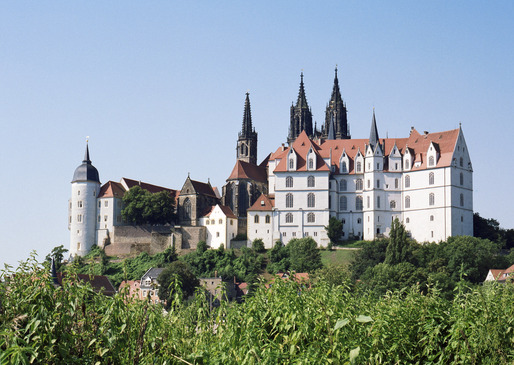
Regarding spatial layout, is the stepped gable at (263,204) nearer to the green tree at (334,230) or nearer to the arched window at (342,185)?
the green tree at (334,230)

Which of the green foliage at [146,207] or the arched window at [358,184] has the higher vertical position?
the arched window at [358,184]

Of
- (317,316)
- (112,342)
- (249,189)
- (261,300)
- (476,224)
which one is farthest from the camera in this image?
(249,189)

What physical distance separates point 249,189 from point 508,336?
84313 mm

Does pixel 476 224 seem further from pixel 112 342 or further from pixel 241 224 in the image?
pixel 112 342

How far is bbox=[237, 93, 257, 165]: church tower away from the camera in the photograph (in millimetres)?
113000

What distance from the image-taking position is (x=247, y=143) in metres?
114

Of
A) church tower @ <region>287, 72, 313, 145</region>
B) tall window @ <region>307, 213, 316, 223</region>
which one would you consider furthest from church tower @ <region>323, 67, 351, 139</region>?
tall window @ <region>307, 213, 316, 223</region>

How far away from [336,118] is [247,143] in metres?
16.8

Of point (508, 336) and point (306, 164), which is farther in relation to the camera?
point (306, 164)

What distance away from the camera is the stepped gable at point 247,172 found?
338 feet

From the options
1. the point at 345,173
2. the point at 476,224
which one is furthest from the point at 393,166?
the point at 476,224

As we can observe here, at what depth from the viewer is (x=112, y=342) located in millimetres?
14383

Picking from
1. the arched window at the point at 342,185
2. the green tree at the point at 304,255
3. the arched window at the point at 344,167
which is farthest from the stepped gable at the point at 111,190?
the arched window at the point at 344,167

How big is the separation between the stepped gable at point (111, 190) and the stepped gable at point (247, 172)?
14.1 metres
